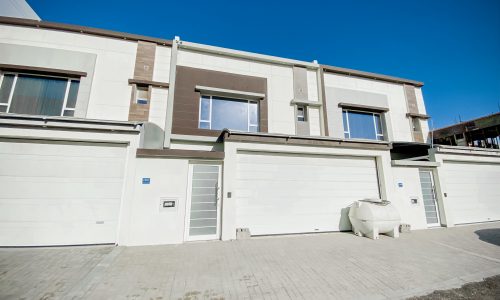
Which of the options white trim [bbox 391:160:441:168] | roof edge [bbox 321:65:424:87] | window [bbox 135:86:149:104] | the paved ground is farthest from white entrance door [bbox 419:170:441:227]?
window [bbox 135:86:149:104]

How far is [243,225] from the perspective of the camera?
629 cm

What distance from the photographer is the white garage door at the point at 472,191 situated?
27.5 feet

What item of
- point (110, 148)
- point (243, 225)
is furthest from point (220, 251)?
point (110, 148)

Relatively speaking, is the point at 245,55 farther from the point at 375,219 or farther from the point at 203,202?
the point at 375,219

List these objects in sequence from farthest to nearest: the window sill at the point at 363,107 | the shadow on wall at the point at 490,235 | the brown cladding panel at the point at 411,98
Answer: the brown cladding panel at the point at 411,98 → the window sill at the point at 363,107 → the shadow on wall at the point at 490,235

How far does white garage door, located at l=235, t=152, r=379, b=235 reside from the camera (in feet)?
21.3

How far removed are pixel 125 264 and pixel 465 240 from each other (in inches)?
388

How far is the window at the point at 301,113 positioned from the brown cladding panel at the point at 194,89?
6.06 feet

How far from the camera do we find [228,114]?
9.02 metres

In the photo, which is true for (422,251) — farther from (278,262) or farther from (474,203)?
(474,203)

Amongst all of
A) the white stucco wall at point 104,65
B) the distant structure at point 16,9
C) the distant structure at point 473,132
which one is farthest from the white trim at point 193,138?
the distant structure at point 473,132

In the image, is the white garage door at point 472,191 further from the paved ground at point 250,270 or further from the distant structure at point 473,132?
the distant structure at point 473,132

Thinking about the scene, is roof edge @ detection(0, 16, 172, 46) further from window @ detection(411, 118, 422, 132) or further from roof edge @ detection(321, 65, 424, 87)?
window @ detection(411, 118, 422, 132)

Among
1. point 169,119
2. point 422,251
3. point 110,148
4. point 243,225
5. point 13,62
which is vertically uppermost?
point 13,62
